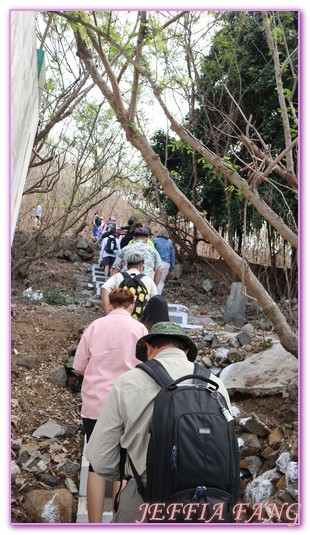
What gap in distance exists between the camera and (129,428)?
2330 millimetres

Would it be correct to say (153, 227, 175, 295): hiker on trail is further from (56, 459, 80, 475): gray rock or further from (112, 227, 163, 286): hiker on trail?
(56, 459, 80, 475): gray rock

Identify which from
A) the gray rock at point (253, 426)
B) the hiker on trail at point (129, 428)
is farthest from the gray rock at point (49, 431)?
the hiker on trail at point (129, 428)

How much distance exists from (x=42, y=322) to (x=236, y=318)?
11.3ft

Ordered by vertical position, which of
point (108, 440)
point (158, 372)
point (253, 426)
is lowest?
point (253, 426)

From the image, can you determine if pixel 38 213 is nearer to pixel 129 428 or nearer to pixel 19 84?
pixel 19 84

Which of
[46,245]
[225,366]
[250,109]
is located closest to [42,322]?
[225,366]

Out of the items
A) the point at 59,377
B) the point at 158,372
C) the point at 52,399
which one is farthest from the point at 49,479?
the point at 158,372

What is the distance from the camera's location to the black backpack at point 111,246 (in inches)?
461

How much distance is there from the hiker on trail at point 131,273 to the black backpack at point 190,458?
2693 millimetres

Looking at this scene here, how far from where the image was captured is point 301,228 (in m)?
3.77

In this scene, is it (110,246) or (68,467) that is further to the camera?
(110,246)

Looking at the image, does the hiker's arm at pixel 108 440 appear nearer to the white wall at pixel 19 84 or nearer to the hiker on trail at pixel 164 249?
the white wall at pixel 19 84

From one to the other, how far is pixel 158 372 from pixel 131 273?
2.96m

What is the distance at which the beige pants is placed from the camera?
7.66 feet
